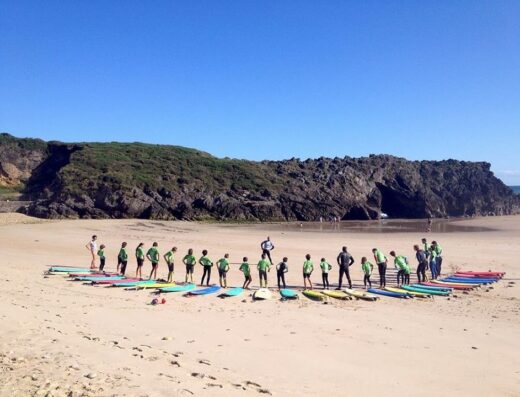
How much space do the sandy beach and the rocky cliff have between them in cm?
3450

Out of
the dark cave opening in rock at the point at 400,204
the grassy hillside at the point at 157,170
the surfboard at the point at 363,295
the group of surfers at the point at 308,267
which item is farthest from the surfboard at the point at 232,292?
the dark cave opening in rock at the point at 400,204

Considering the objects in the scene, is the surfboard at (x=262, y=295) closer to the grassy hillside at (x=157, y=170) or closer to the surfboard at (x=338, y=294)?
the surfboard at (x=338, y=294)

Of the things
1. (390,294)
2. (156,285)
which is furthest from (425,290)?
(156,285)

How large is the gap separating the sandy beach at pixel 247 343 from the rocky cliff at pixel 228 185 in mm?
34503

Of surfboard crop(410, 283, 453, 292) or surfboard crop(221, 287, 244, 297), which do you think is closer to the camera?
surfboard crop(221, 287, 244, 297)

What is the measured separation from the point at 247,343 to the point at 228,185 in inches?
2037

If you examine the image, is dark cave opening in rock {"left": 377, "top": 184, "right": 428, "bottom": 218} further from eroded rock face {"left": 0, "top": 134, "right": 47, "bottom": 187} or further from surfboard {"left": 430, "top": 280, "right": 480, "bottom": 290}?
eroded rock face {"left": 0, "top": 134, "right": 47, "bottom": 187}

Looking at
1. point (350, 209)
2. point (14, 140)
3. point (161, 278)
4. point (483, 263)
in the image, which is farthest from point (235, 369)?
point (14, 140)

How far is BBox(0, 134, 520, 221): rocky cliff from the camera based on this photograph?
51.3m

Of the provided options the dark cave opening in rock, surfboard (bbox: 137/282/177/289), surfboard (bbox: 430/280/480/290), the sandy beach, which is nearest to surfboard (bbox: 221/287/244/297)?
the sandy beach

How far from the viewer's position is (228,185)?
6056 cm

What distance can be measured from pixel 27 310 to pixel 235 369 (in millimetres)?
6083

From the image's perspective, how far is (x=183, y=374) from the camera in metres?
6.83

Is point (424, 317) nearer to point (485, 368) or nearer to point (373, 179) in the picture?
point (485, 368)
